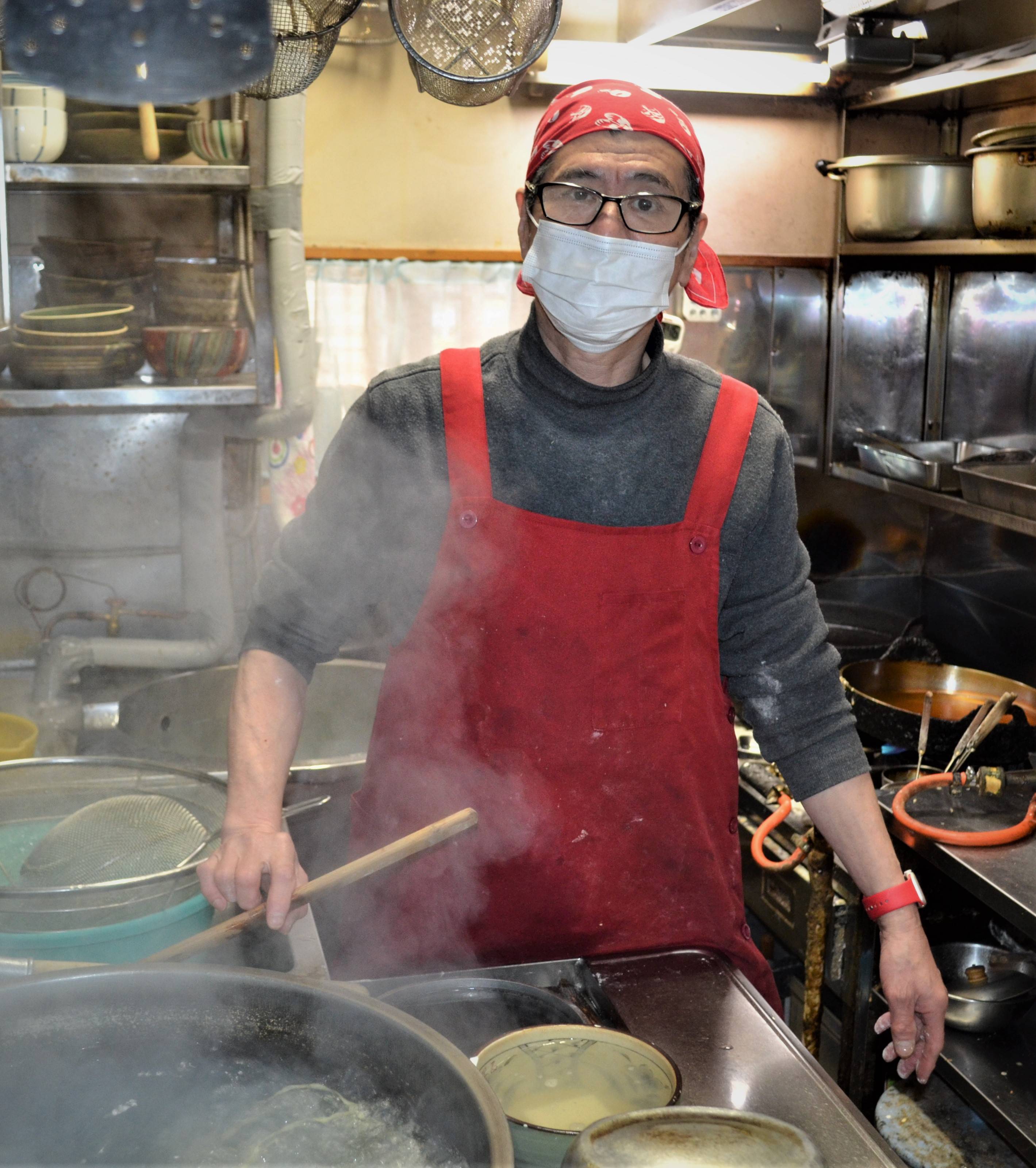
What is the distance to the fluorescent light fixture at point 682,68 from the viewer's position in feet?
11.2

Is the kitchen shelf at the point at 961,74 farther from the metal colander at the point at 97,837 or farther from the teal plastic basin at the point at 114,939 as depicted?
the teal plastic basin at the point at 114,939

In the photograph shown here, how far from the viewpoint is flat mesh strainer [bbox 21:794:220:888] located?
1.42m

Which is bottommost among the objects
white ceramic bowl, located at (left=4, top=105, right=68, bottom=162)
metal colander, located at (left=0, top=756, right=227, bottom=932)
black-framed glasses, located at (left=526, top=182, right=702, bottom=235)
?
metal colander, located at (left=0, top=756, right=227, bottom=932)

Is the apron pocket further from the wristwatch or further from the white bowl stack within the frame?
the white bowl stack

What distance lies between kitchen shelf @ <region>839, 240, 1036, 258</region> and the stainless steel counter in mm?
2287

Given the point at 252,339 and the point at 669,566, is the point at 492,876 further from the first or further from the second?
the point at 252,339

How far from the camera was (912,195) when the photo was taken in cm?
336

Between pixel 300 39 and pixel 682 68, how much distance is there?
2516mm

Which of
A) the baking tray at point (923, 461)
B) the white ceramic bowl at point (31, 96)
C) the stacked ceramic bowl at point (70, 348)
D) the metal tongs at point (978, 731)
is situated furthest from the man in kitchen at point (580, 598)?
the baking tray at point (923, 461)

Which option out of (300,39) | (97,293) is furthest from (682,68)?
(300,39)

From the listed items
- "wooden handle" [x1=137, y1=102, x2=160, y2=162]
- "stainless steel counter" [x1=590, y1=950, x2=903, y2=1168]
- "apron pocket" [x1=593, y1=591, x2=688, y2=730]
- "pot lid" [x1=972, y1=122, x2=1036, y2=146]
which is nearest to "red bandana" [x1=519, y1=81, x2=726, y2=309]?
"apron pocket" [x1=593, y1=591, x2=688, y2=730]

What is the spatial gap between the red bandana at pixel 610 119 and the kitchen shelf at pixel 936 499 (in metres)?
1.67

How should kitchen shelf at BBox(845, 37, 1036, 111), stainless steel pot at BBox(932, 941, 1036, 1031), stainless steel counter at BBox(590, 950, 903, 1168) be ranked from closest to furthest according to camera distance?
1. stainless steel counter at BBox(590, 950, 903, 1168)
2. stainless steel pot at BBox(932, 941, 1036, 1031)
3. kitchen shelf at BBox(845, 37, 1036, 111)

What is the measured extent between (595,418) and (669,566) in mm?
245
